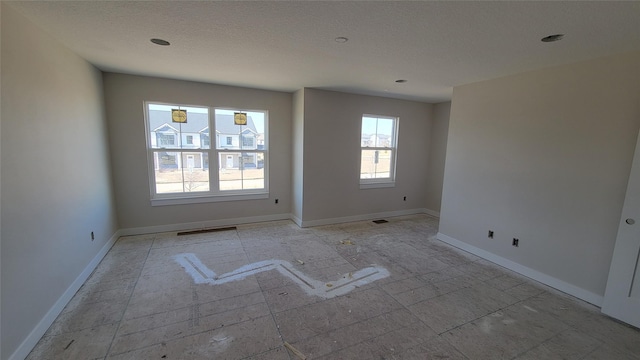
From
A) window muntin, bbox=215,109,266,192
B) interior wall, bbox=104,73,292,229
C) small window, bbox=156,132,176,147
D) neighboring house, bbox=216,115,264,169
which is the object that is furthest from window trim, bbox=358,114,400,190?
small window, bbox=156,132,176,147

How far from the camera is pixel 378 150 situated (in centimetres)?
530

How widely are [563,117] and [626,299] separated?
5.86ft

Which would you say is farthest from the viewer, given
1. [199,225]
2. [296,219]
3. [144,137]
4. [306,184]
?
[296,219]

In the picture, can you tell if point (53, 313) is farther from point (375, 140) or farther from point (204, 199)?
point (375, 140)

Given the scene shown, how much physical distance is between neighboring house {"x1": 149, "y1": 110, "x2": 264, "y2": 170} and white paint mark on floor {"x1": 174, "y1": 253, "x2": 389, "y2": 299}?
5.47 ft

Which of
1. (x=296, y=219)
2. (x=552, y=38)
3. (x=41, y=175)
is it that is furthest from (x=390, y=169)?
(x=41, y=175)

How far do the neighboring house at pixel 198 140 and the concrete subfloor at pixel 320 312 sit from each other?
56.7 inches

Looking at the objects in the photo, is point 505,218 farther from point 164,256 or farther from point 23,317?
point 23,317

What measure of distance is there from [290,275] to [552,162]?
3174mm

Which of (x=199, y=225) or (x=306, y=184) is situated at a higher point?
(x=306, y=184)

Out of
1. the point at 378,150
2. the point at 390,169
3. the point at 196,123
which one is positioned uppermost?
the point at 196,123

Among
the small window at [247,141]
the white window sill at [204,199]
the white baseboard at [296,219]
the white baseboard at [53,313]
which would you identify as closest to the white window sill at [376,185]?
the white baseboard at [296,219]

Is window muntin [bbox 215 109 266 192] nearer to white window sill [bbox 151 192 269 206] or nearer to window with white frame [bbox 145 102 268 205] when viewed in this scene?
window with white frame [bbox 145 102 268 205]

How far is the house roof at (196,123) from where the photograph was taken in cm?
408
